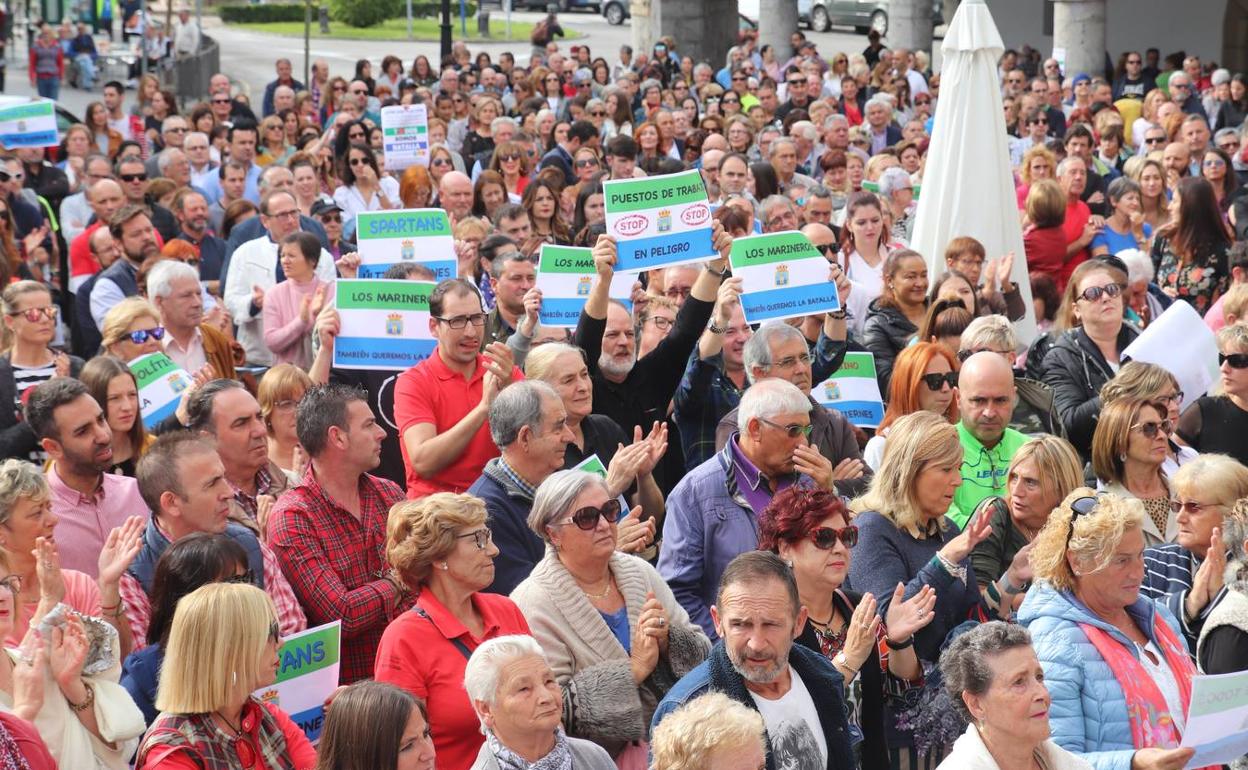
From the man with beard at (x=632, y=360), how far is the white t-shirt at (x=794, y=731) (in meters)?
2.92

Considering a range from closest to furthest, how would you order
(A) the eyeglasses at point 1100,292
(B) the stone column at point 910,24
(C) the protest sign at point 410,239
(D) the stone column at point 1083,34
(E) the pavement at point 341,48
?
(A) the eyeglasses at point 1100,292 → (C) the protest sign at point 410,239 → (D) the stone column at point 1083,34 → (B) the stone column at point 910,24 → (E) the pavement at point 341,48

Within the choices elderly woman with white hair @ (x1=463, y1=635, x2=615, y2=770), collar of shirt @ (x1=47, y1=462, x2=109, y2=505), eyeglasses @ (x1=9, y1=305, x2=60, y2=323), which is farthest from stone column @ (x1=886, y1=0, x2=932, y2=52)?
elderly woman with white hair @ (x1=463, y1=635, x2=615, y2=770)

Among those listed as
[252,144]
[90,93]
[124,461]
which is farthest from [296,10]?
[124,461]

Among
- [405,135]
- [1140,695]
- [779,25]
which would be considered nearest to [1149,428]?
[1140,695]

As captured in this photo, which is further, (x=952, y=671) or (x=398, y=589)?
(x=398, y=589)

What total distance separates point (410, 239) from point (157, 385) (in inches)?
85.6

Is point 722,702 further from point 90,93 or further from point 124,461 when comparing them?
point 90,93

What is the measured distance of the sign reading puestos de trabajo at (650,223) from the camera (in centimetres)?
844

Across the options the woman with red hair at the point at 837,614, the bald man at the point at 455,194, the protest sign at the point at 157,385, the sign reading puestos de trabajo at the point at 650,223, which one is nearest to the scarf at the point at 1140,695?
the woman with red hair at the point at 837,614

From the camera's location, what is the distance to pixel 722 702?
164 inches

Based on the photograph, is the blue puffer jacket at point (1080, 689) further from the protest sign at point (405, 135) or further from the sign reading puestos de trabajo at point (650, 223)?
the protest sign at point (405, 135)

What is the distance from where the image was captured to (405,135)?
1395cm

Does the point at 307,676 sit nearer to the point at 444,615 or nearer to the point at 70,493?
the point at 444,615

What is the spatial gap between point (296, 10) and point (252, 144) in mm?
44521
